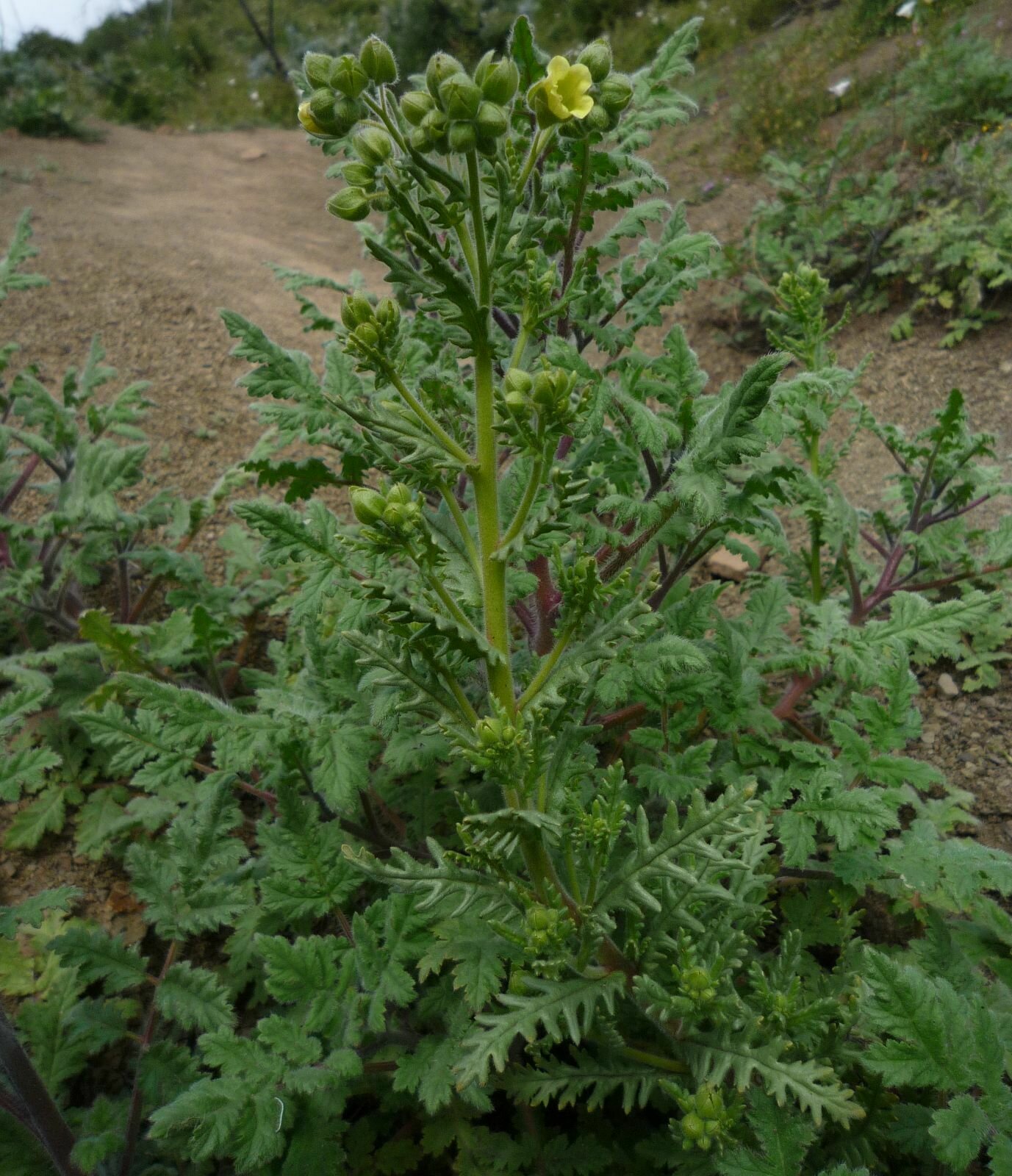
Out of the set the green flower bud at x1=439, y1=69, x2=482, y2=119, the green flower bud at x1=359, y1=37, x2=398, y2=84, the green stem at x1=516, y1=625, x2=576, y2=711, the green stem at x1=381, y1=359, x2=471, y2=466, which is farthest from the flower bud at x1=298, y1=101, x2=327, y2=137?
the green stem at x1=516, y1=625, x2=576, y2=711

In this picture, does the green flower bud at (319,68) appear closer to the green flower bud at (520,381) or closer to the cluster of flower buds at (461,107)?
the cluster of flower buds at (461,107)

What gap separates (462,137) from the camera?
3.61 feet

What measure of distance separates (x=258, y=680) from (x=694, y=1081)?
4.79 ft

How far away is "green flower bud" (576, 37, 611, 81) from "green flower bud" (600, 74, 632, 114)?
3cm

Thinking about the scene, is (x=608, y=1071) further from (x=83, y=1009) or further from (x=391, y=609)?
(x=83, y=1009)

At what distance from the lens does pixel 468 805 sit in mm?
1349

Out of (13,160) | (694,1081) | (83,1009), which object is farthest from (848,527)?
(13,160)

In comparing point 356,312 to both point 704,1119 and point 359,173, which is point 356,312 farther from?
point 704,1119

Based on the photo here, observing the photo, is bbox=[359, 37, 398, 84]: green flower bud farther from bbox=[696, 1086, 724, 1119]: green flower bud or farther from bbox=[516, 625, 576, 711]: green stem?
bbox=[696, 1086, 724, 1119]: green flower bud

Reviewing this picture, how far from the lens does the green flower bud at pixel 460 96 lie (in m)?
1.07

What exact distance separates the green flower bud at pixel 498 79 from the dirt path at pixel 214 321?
222 cm

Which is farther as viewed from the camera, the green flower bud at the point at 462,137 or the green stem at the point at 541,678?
the green stem at the point at 541,678

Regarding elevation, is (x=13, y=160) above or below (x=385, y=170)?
above

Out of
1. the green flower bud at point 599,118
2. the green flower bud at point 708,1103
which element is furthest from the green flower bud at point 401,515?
the green flower bud at point 708,1103
